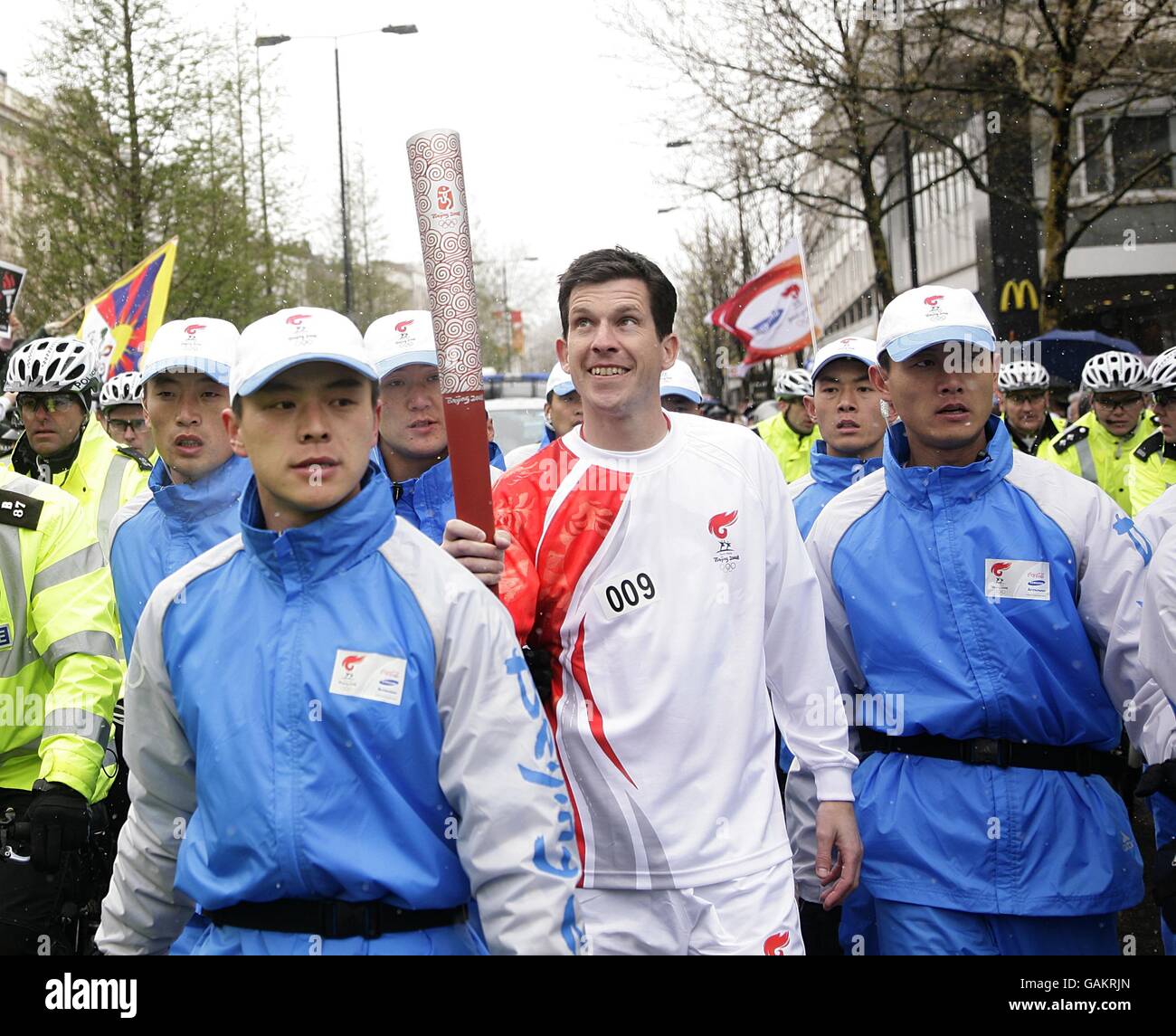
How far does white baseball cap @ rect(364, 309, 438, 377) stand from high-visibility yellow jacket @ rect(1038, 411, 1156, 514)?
21.2ft

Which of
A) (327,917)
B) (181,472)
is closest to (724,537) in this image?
(327,917)

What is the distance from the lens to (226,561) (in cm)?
301

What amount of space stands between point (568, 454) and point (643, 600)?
538mm

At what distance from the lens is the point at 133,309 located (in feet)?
44.3

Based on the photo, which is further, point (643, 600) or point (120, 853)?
point (643, 600)

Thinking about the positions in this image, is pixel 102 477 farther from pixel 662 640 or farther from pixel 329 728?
pixel 329 728

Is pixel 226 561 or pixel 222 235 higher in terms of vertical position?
pixel 222 235

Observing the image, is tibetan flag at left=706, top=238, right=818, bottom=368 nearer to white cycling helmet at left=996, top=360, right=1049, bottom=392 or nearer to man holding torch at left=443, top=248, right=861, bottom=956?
white cycling helmet at left=996, top=360, right=1049, bottom=392

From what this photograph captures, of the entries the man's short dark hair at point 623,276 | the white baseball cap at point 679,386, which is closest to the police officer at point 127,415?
the white baseball cap at point 679,386

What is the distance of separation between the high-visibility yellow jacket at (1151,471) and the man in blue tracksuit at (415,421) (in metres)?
4.57

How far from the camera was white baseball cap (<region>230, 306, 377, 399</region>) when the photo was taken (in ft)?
9.52
